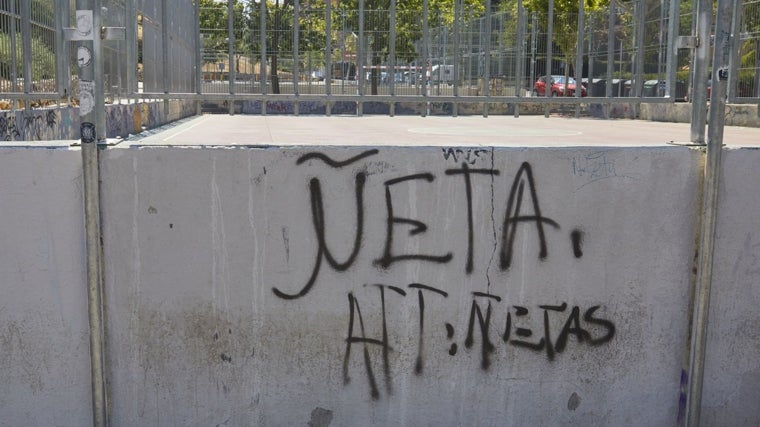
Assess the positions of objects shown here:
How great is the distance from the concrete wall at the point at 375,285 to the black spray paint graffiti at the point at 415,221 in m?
0.01

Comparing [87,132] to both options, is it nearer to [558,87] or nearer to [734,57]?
[734,57]

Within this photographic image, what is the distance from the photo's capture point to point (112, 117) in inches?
243

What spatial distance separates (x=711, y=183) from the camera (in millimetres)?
4531

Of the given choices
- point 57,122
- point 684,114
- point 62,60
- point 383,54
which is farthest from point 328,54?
point 684,114

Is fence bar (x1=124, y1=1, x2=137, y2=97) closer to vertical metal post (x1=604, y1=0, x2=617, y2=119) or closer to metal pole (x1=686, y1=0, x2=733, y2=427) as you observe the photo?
vertical metal post (x1=604, y1=0, x2=617, y2=119)

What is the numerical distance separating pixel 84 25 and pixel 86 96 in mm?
345

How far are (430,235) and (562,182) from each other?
2.50 ft

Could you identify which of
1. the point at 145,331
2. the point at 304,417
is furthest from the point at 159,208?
the point at 304,417

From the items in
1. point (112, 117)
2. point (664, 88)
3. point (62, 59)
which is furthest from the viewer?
point (62, 59)

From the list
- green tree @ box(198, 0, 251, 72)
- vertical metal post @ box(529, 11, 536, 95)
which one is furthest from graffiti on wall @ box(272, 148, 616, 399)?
green tree @ box(198, 0, 251, 72)

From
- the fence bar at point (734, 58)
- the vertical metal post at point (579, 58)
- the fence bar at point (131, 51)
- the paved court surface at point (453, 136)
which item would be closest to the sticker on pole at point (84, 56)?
the paved court surface at point (453, 136)

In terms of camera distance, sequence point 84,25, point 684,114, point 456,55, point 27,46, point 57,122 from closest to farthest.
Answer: point 84,25
point 456,55
point 27,46
point 57,122
point 684,114

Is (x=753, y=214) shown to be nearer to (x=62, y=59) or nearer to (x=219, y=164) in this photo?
(x=219, y=164)

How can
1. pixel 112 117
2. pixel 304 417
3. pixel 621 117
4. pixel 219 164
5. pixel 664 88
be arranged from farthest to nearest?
pixel 621 117 → pixel 112 117 → pixel 664 88 → pixel 304 417 → pixel 219 164
